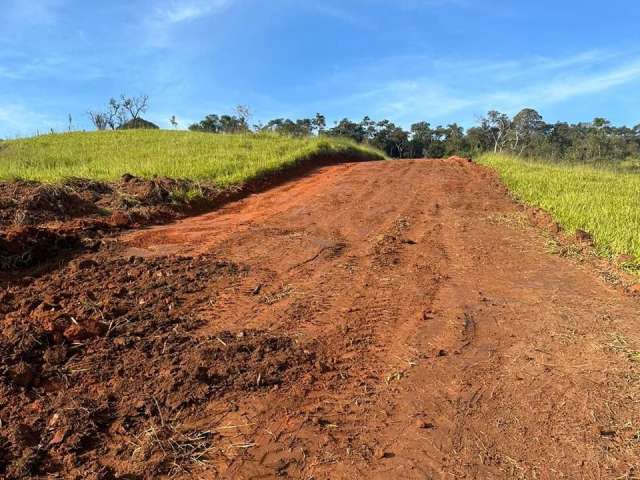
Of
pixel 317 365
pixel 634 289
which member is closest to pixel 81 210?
pixel 317 365

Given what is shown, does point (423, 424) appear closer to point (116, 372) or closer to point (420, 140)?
point (116, 372)

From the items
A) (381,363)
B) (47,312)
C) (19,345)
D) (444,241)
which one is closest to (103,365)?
(19,345)

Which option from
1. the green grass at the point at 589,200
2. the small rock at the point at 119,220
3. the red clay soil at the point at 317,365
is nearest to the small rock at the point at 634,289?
the red clay soil at the point at 317,365

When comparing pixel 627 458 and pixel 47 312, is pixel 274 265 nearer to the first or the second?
pixel 47 312

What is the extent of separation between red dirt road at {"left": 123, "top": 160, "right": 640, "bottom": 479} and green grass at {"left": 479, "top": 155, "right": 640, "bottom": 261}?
3.25 ft

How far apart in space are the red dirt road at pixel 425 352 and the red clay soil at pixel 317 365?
1cm

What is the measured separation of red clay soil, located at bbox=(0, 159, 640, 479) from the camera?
95.4 inches

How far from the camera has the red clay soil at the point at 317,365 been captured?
2.42m

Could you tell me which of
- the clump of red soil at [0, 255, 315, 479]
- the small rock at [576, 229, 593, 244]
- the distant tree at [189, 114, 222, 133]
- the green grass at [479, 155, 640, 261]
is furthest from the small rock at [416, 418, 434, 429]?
the distant tree at [189, 114, 222, 133]

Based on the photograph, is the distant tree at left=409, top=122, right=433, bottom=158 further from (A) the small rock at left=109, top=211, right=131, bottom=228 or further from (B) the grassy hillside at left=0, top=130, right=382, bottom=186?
(A) the small rock at left=109, top=211, right=131, bottom=228

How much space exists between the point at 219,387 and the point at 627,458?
7.16ft

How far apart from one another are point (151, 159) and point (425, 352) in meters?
10.5

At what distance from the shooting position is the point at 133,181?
859 centimetres

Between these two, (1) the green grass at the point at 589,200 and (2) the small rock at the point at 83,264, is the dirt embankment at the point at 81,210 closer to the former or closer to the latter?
(2) the small rock at the point at 83,264
